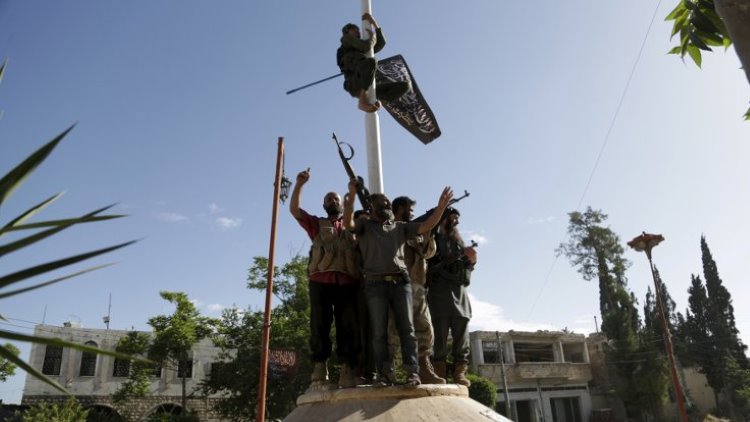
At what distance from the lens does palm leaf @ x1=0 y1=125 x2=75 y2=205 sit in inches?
58.8

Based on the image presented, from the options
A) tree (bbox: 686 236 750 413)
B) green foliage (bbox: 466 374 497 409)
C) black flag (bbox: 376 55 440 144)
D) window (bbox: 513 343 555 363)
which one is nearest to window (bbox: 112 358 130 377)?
green foliage (bbox: 466 374 497 409)

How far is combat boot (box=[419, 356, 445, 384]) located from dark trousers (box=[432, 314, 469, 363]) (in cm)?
37

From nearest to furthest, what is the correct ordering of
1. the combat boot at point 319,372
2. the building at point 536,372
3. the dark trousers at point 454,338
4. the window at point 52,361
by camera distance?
the combat boot at point 319,372, the dark trousers at point 454,338, the window at point 52,361, the building at point 536,372

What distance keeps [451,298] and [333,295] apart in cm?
118

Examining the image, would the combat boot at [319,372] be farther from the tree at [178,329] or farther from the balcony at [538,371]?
the balcony at [538,371]

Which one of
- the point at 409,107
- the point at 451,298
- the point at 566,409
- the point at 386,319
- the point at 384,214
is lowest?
the point at 566,409

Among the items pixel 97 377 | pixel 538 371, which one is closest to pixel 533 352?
pixel 538 371

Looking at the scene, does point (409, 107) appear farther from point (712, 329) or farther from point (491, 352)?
point (712, 329)

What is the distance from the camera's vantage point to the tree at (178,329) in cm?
2628

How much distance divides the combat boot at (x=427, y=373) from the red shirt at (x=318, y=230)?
36.7 inches

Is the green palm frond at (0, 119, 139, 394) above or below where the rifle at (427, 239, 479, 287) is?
below

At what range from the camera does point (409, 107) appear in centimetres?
766

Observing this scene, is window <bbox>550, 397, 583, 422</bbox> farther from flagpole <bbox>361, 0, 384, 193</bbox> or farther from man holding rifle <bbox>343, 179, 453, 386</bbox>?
man holding rifle <bbox>343, 179, 453, 386</bbox>

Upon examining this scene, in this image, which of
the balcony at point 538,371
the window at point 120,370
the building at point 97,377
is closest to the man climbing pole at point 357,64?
the building at point 97,377
